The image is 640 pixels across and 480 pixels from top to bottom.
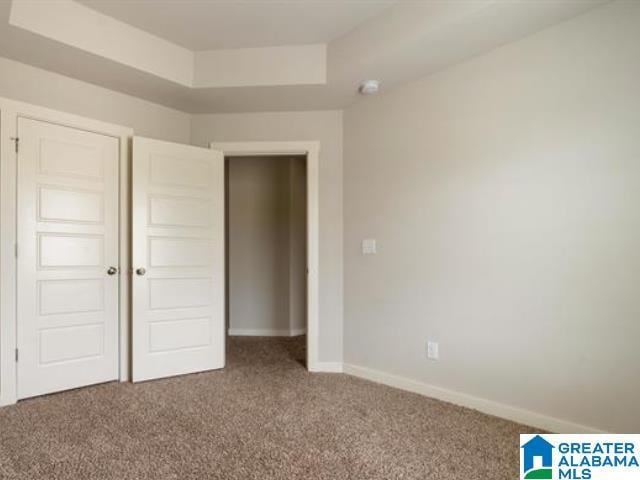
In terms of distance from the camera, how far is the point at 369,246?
3.25 m

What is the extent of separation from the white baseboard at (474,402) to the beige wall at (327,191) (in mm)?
327

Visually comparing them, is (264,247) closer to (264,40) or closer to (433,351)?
(264,40)

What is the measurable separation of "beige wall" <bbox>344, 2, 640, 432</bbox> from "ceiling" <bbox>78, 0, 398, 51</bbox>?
28.3 inches

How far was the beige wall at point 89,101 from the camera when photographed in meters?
2.69

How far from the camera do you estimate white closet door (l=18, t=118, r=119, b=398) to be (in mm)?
2701

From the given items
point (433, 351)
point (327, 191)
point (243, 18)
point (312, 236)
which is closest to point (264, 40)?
point (243, 18)

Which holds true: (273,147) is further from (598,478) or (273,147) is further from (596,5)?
(598,478)

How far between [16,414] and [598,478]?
3194 millimetres

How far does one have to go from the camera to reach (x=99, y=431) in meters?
2.21

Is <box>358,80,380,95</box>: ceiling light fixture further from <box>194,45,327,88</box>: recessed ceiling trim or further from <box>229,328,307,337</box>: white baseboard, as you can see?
<box>229,328,307,337</box>: white baseboard

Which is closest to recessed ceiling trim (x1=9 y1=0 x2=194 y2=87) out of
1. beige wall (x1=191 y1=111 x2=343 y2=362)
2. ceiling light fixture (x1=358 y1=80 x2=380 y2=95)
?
beige wall (x1=191 y1=111 x2=343 y2=362)

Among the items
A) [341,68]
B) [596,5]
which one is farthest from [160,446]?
[596,5]

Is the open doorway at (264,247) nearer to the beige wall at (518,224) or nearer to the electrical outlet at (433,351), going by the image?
the beige wall at (518,224)

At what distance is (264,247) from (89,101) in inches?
103
